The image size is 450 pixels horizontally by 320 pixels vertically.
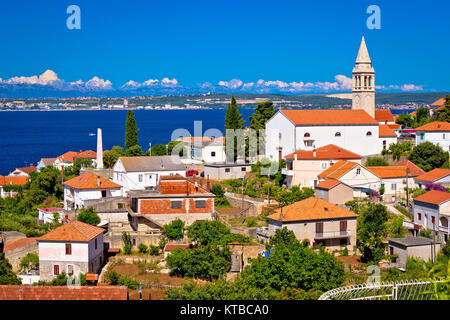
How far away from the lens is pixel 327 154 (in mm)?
40406

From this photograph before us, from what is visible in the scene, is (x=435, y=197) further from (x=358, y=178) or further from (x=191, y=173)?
(x=191, y=173)

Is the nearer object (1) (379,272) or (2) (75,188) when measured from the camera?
(1) (379,272)

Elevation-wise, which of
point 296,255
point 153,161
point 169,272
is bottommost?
point 169,272

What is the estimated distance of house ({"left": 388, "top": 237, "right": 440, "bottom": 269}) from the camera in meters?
24.4

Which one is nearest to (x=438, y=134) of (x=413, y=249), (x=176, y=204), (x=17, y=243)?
(x=413, y=249)

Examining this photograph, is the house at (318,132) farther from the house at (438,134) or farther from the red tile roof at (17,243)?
the red tile roof at (17,243)

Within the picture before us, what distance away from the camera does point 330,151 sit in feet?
136

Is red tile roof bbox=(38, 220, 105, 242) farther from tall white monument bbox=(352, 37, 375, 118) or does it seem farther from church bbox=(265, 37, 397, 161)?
tall white monument bbox=(352, 37, 375, 118)

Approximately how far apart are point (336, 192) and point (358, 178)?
2.70 meters
